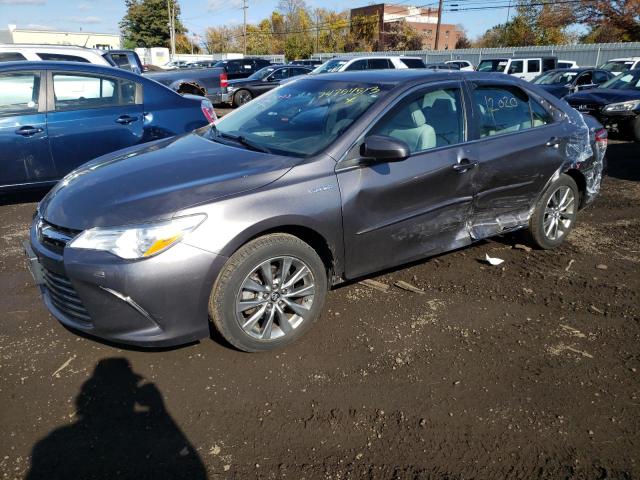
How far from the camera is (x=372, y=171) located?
3293mm

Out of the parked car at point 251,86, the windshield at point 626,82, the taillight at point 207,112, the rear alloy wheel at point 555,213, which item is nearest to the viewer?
the rear alloy wheel at point 555,213

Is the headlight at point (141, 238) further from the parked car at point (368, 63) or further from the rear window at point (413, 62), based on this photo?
the rear window at point (413, 62)

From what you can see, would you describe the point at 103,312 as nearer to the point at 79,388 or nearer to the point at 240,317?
the point at 79,388

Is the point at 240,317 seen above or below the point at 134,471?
above

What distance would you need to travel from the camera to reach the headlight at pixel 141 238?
262cm

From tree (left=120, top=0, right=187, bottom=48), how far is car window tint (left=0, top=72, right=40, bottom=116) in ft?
243

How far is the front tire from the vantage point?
283 cm

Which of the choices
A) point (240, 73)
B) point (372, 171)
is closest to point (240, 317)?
point (372, 171)

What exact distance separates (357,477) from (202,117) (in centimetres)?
498

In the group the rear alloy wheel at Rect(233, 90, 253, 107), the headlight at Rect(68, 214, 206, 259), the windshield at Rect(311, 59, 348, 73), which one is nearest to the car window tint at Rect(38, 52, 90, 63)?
the headlight at Rect(68, 214, 206, 259)

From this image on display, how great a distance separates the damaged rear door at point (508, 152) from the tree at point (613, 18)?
4741 cm

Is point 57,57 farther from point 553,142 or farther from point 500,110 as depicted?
point 553,142

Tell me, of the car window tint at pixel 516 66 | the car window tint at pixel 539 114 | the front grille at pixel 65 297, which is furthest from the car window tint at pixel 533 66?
the front grille at pixel 65 297

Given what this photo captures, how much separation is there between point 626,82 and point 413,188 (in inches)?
429
